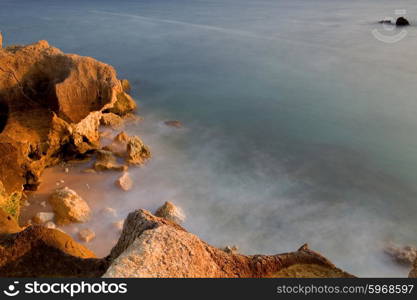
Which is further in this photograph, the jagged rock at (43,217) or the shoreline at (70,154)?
the jagged rock at (43,217)

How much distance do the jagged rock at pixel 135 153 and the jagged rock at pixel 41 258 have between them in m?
6.28

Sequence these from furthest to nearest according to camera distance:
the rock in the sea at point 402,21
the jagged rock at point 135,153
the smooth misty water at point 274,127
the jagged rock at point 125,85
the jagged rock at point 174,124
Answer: the rock in the sea at point 402,21
the jagged rock at point 125,85
the jagged rock at point 174,124
the jagged rock at point 135,153
the smooth misty water at point 274,127

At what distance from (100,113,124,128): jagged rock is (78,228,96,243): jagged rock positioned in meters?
5.34

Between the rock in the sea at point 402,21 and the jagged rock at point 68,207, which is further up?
the rock in the sea at point 402,21

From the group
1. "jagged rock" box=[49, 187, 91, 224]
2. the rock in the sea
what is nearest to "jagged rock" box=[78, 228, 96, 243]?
"jagged rock" box=[49, 187, 91, 224]

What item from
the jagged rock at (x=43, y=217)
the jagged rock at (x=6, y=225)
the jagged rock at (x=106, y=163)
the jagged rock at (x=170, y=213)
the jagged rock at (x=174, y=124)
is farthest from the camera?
the jagged rock at (x=174, y=124)

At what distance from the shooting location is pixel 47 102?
9359 millimetres

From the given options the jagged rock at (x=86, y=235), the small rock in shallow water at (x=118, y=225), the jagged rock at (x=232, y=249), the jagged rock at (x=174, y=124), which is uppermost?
the jagged rock at (x=174, y=124)

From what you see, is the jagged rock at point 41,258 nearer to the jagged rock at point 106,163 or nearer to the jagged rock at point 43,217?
the jagged rock at point 43,217

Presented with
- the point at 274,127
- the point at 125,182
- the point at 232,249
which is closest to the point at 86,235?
the point at 125,182

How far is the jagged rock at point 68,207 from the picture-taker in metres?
8.23

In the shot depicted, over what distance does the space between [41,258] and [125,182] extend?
5628 millimetres

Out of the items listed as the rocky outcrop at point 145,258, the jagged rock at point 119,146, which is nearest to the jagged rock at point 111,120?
the jagged rock at point 119,146

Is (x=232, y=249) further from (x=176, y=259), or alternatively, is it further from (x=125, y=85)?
(x=125, y=85)
